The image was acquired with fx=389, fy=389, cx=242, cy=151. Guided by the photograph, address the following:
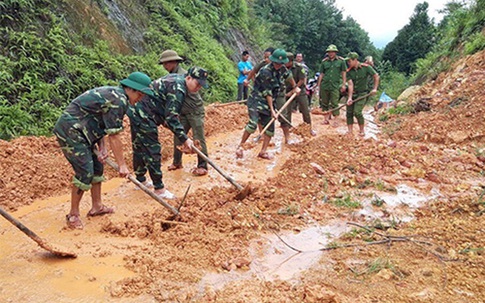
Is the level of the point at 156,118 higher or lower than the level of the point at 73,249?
higher

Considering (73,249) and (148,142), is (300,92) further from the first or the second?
(73,249)

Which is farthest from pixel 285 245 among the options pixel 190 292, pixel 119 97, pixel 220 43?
pixel 220 43

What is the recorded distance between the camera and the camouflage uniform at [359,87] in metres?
8.09

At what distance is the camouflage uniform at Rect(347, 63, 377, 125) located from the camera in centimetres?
809

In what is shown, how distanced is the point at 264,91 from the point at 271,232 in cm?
293

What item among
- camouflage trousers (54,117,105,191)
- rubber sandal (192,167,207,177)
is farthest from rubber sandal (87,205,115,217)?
rubber sandal (192,167,207,177)

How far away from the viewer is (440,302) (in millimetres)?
2693

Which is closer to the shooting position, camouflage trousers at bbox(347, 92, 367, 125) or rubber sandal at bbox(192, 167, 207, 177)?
rubber sandal at bbox(192, 167, 207, 177)

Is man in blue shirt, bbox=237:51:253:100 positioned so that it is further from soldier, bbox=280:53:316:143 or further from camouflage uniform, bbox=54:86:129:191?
camouflage uniform, bbox=54:86:129:191

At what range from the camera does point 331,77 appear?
29.9 ft

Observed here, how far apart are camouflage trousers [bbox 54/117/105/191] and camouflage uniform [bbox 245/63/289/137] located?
2986mm

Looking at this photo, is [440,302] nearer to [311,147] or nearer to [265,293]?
[265,293]

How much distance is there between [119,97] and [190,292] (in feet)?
6.16

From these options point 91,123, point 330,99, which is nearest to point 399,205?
point 91,123
